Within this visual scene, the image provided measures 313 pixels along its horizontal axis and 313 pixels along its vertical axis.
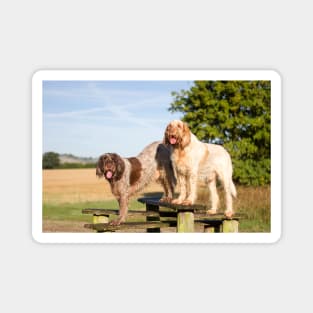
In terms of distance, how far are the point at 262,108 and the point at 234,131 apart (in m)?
0.92

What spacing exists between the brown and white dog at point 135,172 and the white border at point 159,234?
1.80 feet

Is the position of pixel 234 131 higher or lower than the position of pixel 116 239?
higher

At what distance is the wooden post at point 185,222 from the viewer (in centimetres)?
1042

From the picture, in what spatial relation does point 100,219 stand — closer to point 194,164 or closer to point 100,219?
point 100,219

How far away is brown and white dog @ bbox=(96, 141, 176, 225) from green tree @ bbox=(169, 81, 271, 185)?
0.98 meters

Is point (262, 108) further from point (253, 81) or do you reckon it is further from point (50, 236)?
point (50, 236)

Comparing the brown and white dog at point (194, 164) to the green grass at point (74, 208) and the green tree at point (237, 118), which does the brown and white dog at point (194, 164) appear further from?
the green grass at point (74, 208)

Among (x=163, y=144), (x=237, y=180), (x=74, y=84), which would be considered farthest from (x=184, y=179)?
(x=74, y=84)

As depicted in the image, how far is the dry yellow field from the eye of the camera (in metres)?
10.6

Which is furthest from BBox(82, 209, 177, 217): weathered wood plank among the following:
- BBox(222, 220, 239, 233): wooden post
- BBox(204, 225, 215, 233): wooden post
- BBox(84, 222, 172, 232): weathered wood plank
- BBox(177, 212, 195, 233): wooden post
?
BBox(222, 220, 239, 233): wooden post

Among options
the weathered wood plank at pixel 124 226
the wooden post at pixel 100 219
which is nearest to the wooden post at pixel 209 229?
the weathered wood plank at pixel 124 226

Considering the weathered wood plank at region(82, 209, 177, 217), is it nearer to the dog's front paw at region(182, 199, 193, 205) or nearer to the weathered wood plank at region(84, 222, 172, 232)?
the weathered wood plank at region(84, 222, 172, 232)

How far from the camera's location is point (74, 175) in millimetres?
11211

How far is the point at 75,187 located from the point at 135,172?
158 centimetres
